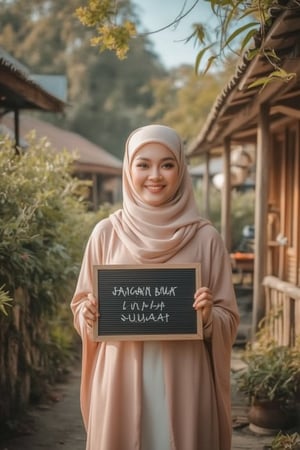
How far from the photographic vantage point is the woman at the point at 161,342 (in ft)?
9.48

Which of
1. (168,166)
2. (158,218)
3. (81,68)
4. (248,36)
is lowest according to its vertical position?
(158,218)

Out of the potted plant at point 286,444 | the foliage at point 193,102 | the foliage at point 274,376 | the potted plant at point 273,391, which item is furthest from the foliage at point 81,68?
the potted plant at point 286,444

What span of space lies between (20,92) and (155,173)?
16.7ft

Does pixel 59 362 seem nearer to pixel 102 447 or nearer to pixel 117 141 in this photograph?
pixel 102 447

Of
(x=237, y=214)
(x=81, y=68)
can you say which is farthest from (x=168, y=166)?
(x=81, y=68)

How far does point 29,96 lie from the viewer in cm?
801

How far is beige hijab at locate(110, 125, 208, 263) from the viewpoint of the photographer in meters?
2.95

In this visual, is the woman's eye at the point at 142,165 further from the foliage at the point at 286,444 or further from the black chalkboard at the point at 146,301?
the foliage at the point at 286,444

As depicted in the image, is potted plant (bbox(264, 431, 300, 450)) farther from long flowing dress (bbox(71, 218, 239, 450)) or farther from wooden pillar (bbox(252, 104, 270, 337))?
wooden pillar (bbox(252, 104, 270, 337))

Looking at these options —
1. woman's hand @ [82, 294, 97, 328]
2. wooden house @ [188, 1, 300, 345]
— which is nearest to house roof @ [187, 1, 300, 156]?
wooden house @ [188, 1, 300, 345]

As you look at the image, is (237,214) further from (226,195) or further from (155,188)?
(155,188)

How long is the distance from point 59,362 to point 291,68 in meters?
4.12

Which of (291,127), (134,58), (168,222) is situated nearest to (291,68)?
(168,222)

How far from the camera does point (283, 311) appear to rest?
6.25m
